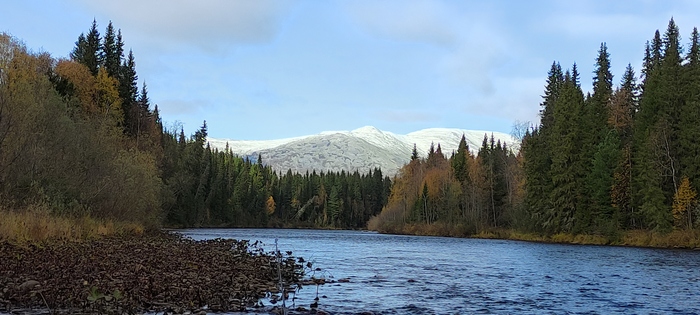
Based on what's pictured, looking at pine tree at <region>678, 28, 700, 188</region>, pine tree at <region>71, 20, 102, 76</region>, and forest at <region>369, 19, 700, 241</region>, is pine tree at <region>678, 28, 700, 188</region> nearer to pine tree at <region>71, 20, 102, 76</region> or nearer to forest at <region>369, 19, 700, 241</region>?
forest at <region>369, 19, 700, 241</region>

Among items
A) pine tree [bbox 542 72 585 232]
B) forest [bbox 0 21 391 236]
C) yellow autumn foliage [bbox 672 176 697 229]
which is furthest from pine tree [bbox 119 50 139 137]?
yellow autumn foliage [bbox 672 176 697 229]

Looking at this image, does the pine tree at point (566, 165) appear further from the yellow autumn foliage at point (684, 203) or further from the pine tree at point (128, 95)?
the pine tree at point (128, 95)

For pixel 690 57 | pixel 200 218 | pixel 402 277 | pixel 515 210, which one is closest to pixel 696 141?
pixel 690 57

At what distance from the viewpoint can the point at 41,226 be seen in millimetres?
27094

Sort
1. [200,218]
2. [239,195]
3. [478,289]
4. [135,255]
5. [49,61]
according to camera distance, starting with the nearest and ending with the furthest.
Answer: [478,289], [135,255], [49,61], [200,218], [239,195]

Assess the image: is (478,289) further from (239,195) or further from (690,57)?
(239,195)

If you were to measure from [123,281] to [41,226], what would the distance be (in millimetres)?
13283

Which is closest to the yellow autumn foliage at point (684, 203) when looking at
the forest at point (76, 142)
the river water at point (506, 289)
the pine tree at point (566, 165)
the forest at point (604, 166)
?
the forest at point (604, 166)

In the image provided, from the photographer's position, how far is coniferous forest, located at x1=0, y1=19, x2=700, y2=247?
3484cm

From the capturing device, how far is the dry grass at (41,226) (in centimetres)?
2462

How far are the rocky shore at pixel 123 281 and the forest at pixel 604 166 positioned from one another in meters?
48.2

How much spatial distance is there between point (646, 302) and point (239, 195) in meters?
166

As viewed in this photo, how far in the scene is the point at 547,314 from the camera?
16.3 m

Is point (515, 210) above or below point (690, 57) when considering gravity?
below
